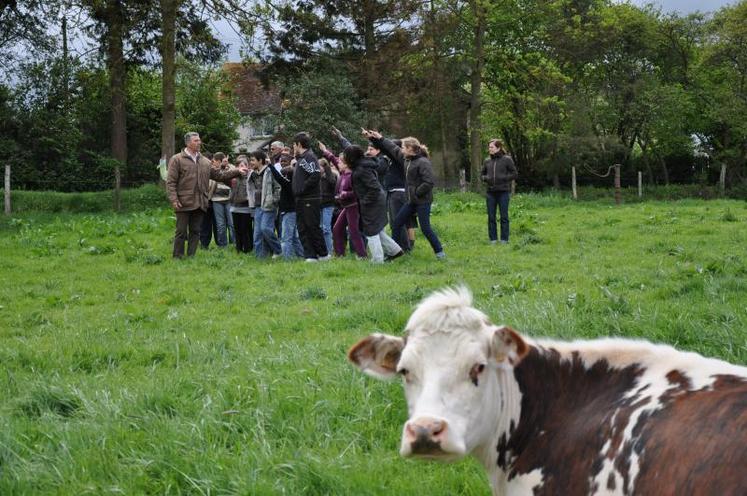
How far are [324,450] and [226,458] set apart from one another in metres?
0.56

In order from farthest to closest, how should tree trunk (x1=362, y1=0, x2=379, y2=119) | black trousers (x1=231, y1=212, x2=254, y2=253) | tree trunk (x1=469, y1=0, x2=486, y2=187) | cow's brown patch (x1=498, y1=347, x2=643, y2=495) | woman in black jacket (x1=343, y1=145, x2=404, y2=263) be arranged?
tree trunk (x1=362, y1=0, x2=379, y2=119) → tree trunk (x1=469, y1=0, x2=486, y2=187) → black trousers (x1=231, y1=212, x2=254, y2=253) → woman in black jacket (x1=343, y1=145, x2=404, y2=263) → cow's brown patch (x1=498, y1=347, x2=643, y2=495)

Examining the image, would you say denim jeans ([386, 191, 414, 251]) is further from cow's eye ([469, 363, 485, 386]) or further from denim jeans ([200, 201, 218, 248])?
cow's eye ([469, 363, 485, 386])

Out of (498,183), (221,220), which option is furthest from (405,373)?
(221,220)

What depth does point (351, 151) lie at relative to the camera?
1273 centimetres

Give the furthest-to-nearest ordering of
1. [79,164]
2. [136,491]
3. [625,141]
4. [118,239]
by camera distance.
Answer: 1. [625,141]
2. [79,164]
3. [118,239]
4. [136,491]

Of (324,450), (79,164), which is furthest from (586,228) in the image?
(79,164)

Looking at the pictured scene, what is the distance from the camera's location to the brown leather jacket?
45.2ft

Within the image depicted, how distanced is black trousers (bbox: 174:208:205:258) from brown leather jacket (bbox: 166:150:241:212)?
0.55 feet

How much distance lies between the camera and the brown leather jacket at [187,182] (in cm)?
1377

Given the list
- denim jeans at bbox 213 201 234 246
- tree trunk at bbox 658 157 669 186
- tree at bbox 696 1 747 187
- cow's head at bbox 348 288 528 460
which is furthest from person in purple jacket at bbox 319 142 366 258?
tree trunk at bbox 658 157 669 186

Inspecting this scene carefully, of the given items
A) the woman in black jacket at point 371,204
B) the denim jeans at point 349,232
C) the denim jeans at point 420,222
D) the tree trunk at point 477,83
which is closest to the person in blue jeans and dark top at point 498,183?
the denim jeans at point 420,222

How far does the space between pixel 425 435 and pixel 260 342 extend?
4651 mm

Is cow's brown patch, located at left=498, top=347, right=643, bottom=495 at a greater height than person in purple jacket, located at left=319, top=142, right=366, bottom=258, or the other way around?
person in purple jacket, located at left=319, top=142, right=366, bottom=258

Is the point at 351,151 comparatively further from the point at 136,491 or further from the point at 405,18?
the point at 405,18
